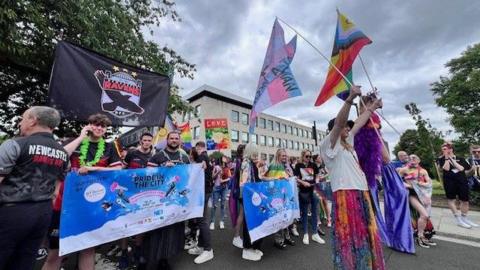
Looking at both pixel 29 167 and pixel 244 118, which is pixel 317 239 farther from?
pixel 244 118

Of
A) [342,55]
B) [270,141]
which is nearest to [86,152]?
[342,55]

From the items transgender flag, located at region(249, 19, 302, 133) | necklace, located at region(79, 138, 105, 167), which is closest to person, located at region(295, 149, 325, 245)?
transgender flag, located at region(249, 19, 302, 133)

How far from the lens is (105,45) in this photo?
6.68m

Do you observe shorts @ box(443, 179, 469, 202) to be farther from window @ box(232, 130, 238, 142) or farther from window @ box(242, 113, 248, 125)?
→ window @ box(242, 113, 248, 125)

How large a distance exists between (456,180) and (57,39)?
10.7 metres

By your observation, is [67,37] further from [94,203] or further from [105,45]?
[94,203]

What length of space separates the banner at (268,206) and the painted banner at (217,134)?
9244mm

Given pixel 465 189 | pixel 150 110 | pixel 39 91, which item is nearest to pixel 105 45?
pixel 150 110

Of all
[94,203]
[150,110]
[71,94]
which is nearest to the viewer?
[94,203]

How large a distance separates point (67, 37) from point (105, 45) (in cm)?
92

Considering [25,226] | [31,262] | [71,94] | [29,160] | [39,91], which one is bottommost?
[31,262]

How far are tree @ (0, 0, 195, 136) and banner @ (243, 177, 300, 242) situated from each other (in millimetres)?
5426

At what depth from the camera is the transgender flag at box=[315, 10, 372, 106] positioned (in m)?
2.97

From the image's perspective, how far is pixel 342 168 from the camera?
2.26 meters
